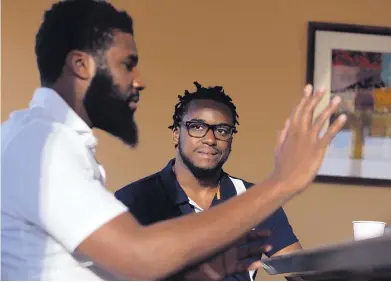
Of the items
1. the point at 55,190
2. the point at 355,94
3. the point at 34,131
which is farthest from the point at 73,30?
the point at 355,94

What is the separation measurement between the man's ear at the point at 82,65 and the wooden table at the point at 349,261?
591 millimetres

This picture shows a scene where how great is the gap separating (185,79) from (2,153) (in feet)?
6.77

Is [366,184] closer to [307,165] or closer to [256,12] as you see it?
[256,12]

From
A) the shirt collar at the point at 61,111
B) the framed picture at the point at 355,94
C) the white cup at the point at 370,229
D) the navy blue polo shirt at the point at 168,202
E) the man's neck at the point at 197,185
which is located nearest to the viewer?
the shirt collar at the point at 61,111

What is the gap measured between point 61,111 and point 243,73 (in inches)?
79.1

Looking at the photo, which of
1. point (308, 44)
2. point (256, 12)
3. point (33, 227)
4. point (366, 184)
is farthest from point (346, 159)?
point (33, 227)

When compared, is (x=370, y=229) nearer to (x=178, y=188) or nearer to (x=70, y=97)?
(x=178, y=188)

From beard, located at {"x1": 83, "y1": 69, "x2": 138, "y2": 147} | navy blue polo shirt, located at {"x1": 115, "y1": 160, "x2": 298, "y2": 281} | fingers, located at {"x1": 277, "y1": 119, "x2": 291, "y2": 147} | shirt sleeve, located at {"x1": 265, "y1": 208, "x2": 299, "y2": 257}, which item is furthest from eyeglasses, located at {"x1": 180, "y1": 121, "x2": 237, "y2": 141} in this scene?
fingers, located at {"x1": 277, "y1": 119, "x2": 291, "y2": 147}

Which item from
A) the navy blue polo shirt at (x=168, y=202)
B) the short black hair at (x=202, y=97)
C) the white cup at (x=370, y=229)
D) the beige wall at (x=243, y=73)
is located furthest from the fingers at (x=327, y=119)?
the beige wall at (x=243, y=73)

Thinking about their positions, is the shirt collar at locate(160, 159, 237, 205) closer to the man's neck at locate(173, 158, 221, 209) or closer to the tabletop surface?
the man's neck at locate(173, 158, 221, 209)

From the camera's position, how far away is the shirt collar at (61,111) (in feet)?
4.11

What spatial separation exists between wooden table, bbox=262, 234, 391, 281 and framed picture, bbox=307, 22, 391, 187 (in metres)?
1.94

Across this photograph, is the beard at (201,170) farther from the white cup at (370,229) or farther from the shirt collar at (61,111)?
the shirt collar at (61,111)

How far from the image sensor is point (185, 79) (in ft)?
10.3
